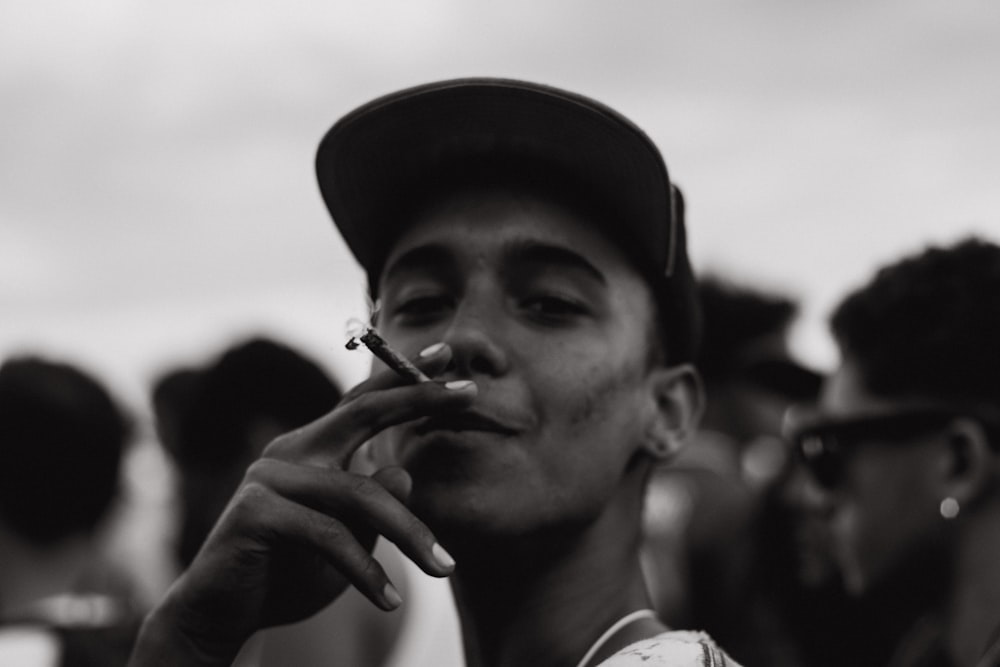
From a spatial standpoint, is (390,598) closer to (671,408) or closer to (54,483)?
(671,408)

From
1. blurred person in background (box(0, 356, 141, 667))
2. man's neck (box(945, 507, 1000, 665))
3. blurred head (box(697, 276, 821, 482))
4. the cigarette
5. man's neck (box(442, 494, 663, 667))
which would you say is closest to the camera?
the cigarette

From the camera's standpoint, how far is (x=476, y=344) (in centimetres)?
228

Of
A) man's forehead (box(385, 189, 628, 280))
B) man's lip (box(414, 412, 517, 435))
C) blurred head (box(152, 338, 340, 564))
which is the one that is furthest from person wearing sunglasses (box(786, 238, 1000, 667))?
blurred head (box(152, 338, 340, 564))

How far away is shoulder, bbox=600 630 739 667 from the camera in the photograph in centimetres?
207

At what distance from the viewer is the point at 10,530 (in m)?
3.76

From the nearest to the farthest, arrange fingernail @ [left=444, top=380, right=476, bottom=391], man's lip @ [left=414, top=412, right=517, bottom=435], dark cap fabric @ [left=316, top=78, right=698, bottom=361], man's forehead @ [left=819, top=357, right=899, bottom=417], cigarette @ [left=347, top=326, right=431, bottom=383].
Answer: cigarette @ [left=347, top=326, right=431, bottom=383] < fingernail @ [left=444, top=380, right=476, bottom=391] < man's lip @ [left=414, top=412, right=517, bottom=435] < dark cap fabric @ [left=316, top=78, right=698, bottom=361] < man's forehead @ [left=819, top=357, right=899, bottom=417]

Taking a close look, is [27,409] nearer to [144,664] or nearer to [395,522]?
[144,664]

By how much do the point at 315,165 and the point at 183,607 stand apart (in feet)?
3.17

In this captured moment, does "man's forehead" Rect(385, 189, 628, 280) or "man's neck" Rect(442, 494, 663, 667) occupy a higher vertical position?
"man's forehead" Rect(385, 189, 628, 280)

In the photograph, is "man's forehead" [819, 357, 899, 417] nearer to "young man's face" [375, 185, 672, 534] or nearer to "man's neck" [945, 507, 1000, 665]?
"man's neck" [945, 507, 1000, 665]

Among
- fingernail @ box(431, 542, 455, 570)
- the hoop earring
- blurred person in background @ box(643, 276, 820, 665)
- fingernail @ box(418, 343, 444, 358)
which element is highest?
fingernail @ box(418, 343, 444, 358)

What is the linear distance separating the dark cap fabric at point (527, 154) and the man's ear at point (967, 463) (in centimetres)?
101

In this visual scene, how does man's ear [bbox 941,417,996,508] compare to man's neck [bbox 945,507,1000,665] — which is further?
man's ear [bbox 941,417,996,508]

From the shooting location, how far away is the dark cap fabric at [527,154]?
2.50 meters
